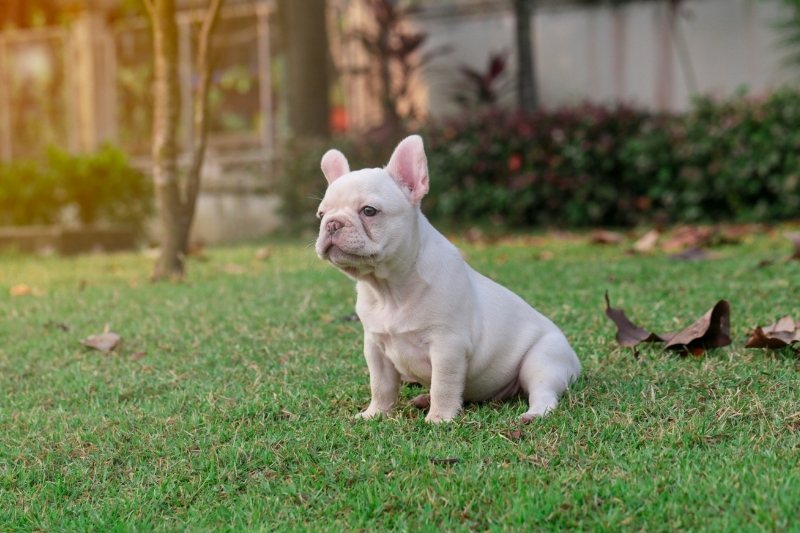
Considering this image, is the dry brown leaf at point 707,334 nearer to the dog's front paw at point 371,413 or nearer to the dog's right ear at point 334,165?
the dog's front paw at point 371,413

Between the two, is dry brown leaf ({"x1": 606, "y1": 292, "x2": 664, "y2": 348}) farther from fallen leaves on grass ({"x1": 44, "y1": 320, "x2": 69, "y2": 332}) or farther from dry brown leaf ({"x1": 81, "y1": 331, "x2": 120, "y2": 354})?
fallen leaves on grass ({"x1": 44, "y1": 320, "x2": 69, "y2": 332})

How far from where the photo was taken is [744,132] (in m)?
8.59

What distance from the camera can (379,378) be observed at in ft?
9.58

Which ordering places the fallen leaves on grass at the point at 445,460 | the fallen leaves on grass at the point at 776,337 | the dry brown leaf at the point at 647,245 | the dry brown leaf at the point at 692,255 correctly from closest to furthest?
the fallen leaves on grass at the point at 445,460 → the fallen leaves on grass at the point at 776,337 → the dry brown leaf at the point at 692,255 → the dry brown leaf at the point at 647,245

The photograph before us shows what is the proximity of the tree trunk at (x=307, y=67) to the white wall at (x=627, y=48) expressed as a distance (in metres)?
1.80

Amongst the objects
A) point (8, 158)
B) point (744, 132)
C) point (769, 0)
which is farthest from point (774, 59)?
point (8, 158)

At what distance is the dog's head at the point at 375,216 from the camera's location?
2.68 meters

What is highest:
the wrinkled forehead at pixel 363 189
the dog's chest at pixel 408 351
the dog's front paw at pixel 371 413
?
the wrinkled forehead at pixel 363 189

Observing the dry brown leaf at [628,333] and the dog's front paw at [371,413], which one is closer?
the dog's front paw at [371,413]

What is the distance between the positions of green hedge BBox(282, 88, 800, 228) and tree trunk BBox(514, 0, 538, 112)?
1.54 meters

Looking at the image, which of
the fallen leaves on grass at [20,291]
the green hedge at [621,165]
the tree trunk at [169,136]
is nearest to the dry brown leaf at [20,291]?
the fallen leaves on grass at [20,291]

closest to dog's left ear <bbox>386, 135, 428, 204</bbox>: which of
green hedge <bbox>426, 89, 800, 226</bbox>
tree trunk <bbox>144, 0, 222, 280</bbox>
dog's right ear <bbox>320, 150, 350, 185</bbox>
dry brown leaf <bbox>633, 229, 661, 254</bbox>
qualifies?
dog's right ear <bbox>320, 150, 350, 185</bbox>

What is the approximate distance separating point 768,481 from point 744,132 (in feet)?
23.0

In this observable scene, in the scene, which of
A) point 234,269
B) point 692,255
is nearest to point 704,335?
point 692,255
